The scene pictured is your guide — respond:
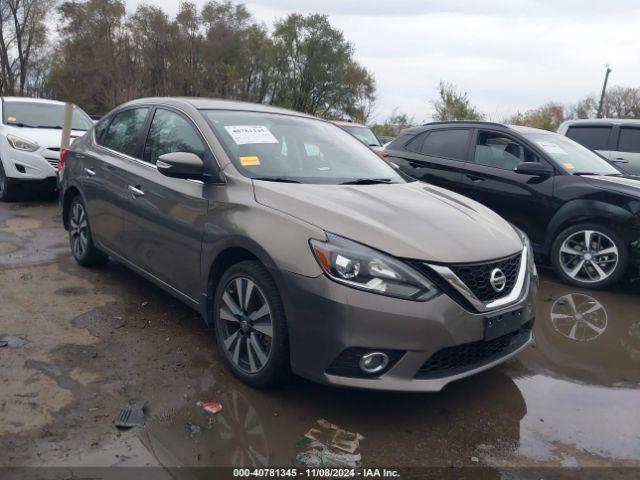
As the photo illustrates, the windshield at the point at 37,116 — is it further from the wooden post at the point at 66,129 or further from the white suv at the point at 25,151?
the wooden post at the point at 66,129

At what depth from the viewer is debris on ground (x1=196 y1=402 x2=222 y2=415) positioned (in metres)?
3.06

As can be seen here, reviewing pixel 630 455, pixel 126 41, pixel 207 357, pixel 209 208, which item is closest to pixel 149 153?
pixel 209 208

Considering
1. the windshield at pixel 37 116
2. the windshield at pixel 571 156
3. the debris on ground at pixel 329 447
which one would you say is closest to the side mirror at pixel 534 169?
the windshield at pixel 571 156

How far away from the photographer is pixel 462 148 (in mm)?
6969

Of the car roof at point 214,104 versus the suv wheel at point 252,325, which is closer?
the suv wheel at point 252,325

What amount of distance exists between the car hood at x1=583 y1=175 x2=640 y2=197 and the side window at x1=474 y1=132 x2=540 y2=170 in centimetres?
65

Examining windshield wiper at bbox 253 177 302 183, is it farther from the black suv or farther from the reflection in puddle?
the black suv

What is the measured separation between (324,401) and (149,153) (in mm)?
2313

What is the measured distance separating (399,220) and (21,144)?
23.7ft

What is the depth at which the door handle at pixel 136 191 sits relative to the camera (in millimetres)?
4188

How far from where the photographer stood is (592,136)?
959cm

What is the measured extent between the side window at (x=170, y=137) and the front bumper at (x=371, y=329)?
4.72 ft

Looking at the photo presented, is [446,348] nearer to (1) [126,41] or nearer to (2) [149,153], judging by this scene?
(2) [149,153]

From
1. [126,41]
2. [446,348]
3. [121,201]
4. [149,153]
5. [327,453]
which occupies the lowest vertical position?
[327,453]
